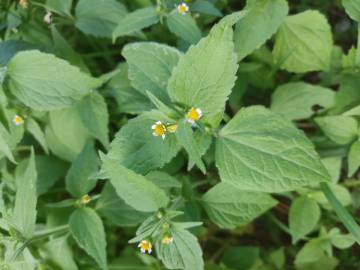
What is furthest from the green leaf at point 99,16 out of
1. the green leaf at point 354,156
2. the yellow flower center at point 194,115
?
the green leaf at point 354,156

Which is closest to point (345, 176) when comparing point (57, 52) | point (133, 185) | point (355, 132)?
point (355, 132)

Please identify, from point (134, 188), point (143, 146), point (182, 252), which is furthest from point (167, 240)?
point (143, 146)

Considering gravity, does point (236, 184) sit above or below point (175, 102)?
below

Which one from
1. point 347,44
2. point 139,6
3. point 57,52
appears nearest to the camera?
point 57,52

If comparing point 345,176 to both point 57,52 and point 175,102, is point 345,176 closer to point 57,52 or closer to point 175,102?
point 175,102

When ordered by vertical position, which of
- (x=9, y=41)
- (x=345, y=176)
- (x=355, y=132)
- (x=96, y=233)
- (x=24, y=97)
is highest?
(x=9, y=41)

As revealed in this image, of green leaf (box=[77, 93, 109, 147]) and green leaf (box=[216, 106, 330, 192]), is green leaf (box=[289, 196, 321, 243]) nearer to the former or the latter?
green leaf (box=[216, 106, 330, 192])
